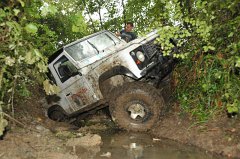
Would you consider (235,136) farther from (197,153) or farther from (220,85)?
(220,85)

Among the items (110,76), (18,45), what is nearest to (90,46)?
(110,76)

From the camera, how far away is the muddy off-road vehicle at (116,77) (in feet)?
19.1

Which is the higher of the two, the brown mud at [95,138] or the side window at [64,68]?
the side window at [64,68]

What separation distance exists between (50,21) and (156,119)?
8135mm

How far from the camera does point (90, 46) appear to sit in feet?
22.6

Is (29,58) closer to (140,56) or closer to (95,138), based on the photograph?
(95,138)

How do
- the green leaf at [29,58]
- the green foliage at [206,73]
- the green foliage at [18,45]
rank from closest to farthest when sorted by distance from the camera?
the green foliage at [18,45] < the green leaf at [29,58] < the green foliage at [206,73]

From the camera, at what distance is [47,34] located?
11148 mm

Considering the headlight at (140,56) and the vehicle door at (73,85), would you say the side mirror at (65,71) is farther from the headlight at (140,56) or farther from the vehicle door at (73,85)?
the headlight at (140,56)

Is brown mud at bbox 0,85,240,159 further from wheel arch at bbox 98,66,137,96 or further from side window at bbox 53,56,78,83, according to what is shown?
side window at bbox 53,56,78,83

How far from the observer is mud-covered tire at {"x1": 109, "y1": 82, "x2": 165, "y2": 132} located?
5.84 metres

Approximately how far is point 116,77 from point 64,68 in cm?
121

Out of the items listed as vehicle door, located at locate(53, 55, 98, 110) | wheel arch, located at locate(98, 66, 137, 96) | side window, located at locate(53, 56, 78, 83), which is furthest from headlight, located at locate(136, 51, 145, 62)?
side window, located at locate(53, 56, 78, 83)

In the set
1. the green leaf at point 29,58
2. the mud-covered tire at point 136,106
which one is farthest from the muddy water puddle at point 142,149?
the green leaf at point 29,58
